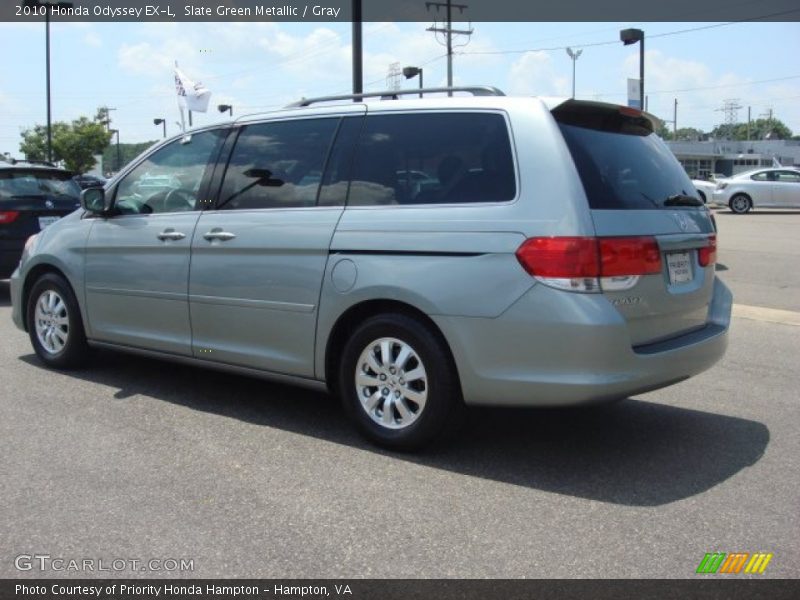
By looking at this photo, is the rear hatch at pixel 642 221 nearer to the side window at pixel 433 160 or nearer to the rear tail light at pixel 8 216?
the side window at pixel 433 160

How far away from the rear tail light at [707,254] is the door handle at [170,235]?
321cm

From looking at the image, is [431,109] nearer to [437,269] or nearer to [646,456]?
[437,269]

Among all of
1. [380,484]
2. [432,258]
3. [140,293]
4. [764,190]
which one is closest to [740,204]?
[764,190]

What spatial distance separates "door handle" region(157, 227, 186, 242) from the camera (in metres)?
5.35

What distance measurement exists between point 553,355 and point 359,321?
3.90ft

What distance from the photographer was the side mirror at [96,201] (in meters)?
5.92

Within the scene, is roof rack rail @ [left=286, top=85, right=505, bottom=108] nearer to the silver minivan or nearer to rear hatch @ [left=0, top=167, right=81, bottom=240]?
the silver minivan

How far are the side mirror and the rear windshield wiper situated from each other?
3.90 metres

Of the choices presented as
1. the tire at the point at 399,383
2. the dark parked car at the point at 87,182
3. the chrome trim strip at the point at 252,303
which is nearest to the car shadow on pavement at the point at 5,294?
the dark parked car at the point at 87,182

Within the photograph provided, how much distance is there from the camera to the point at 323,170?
189 inches

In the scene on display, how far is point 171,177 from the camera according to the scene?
566 centimetres

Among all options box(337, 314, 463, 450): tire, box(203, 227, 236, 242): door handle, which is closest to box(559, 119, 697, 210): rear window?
box(337, 314, 463, 450): tire

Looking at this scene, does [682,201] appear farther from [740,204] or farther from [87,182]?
[87,182]

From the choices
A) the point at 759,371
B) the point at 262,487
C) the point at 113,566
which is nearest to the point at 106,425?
the point at 262,487
